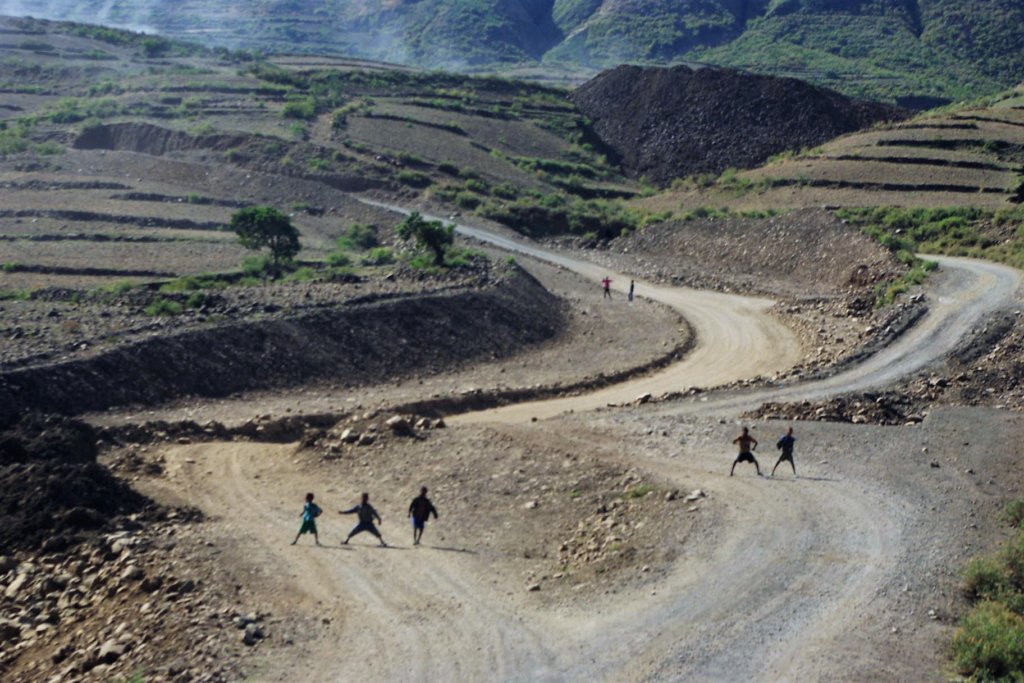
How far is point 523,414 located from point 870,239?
21580mm

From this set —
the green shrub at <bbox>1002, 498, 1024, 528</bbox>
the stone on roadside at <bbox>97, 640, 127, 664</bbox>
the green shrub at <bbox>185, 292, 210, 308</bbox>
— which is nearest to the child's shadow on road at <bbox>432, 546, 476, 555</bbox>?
the stone on roadside at <bbox>97, 640, 127, 664</bbox>

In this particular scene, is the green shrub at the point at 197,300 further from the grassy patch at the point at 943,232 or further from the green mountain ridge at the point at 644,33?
the green mountain ridge at the point at 644,33

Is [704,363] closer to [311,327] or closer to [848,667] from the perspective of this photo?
[311,327]

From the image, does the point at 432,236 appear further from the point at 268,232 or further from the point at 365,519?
the point at 365,519

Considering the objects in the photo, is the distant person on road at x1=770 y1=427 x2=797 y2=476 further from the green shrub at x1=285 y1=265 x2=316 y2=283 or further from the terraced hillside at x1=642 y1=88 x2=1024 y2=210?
the terraced hillside at x1=642 y1=88 x2=1024 y2=210

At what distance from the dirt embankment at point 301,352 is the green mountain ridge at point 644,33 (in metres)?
72.7

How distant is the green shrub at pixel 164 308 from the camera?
2937cm

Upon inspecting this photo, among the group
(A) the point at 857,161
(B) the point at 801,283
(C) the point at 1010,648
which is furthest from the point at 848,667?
(A) the point at 857,161

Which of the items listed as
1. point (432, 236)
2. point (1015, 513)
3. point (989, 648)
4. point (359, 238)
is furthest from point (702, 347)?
point (989, 648)

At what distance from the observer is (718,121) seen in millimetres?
70062

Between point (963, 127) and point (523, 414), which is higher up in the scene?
point (963, 127)

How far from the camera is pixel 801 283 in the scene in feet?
139

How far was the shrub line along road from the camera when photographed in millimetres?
12852

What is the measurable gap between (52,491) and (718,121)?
5715 cm
